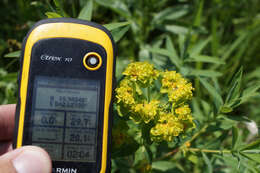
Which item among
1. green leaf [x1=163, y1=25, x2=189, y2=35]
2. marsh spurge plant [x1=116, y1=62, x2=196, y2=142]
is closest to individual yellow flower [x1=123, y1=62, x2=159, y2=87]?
marsh spurge plant [x1=116, y1=62, x2=196, y2=142]

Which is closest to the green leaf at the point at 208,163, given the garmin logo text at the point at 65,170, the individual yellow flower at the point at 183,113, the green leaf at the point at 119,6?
the individual yellow flower at the point at 183,113

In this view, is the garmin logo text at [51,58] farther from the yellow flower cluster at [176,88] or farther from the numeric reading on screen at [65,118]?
the yellow flower cluster at [176,88]

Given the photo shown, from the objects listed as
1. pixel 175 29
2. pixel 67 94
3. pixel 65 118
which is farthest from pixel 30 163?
pixel 175 29

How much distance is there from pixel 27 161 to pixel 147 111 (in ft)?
2.79

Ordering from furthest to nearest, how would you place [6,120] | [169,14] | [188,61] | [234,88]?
[169,14]
[188,61]
[6,120]
[234,88]

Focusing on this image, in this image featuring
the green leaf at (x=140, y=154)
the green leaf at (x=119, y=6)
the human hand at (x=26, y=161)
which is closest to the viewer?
the human hand at (x=26, y=161)

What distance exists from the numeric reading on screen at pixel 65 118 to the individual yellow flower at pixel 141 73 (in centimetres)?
30

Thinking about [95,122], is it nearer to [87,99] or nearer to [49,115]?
[87,99]

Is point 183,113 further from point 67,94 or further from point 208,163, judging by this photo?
point 67,94

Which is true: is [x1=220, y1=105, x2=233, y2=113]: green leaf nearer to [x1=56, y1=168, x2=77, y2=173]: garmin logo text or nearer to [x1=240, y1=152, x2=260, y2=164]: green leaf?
[x1=240, y1=152, x2=260, y2=164]: green leaf

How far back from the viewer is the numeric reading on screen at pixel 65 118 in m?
2.12

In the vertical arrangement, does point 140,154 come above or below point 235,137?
below

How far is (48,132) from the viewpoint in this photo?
6.98 feet

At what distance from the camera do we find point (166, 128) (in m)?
2.04
